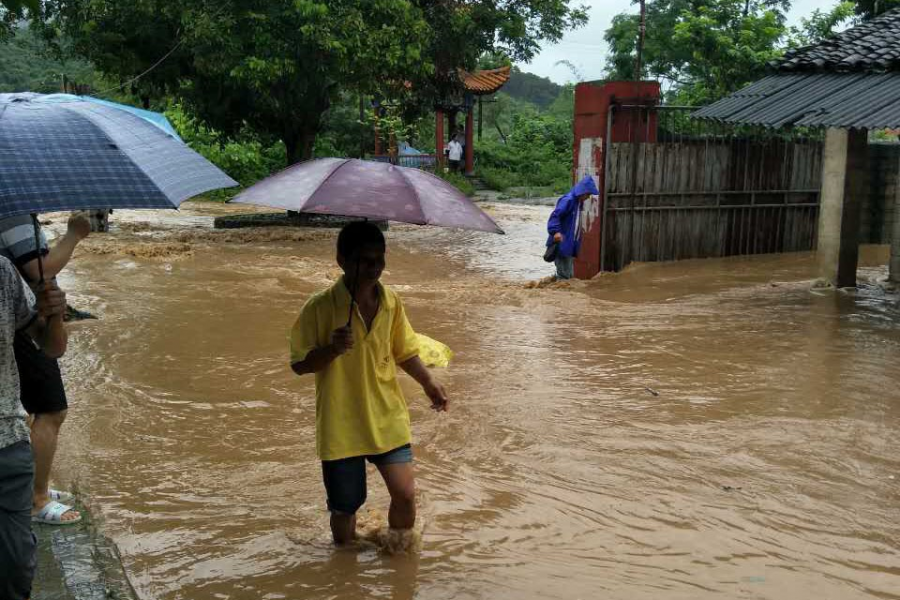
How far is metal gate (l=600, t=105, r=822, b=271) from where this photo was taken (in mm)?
12930

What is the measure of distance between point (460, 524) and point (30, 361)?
223 cm

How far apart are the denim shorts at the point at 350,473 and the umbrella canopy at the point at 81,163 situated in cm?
123

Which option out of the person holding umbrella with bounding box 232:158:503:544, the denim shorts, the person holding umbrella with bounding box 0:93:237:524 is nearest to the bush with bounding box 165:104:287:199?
the person holding umbrella with bounding box 0:93:237:524

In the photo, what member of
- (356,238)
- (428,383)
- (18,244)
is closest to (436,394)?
(428,383)

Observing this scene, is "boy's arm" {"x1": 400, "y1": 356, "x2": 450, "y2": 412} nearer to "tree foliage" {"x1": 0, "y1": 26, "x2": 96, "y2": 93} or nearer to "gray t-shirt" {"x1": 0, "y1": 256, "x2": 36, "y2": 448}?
"gray t-shirt" {"x1": 0, "y1": 256, "x2": 36, "y2": 448}

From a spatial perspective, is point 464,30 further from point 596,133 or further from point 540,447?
point 540,447

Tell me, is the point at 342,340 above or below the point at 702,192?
below

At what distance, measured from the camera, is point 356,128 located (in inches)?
1145

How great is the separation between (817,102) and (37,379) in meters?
8.99

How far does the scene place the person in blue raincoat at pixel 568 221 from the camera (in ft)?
36.9

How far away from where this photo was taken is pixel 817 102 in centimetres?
1041

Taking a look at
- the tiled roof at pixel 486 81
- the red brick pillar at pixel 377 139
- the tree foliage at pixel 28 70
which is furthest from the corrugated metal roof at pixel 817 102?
the tree foliage at pixel 28 70

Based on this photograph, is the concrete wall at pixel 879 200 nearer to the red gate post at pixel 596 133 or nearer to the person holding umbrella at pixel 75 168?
the red gate post at pixel 596 133

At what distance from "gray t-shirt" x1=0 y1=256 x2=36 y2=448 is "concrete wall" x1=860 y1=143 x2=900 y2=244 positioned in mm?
14931
